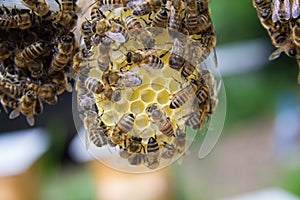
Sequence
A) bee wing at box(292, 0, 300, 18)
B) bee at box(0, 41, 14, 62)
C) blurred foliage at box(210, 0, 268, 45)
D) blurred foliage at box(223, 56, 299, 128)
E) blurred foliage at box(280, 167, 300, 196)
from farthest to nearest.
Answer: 1. blurred foliage at box(223, 56, 299, 128)
2. blurred foliage at box(210, 0, 268, 45)
3. blurred foliage at box(280, 167, 300, 196)
4. bee at box(0, 41, 14, 62)
5. bee wing at box(292, 0, 300, 18)

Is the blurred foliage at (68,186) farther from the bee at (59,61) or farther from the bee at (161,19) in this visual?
the bee at (161,19)

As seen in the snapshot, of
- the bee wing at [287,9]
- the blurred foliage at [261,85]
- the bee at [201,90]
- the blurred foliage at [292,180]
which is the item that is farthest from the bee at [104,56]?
the blurred foliage at [261,85]

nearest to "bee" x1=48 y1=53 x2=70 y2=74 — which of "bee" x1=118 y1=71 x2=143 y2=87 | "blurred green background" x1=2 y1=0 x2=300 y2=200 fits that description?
"bee" x1=118 y1=71 x2=143 y2=87

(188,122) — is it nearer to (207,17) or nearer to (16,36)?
(207,17)

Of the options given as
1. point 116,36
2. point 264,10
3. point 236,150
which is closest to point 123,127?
point 116,36

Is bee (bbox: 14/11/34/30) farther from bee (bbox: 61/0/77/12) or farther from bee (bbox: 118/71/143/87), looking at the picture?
bee (bbox: 118/71/143/87)

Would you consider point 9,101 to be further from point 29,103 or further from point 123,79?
point 123,79
